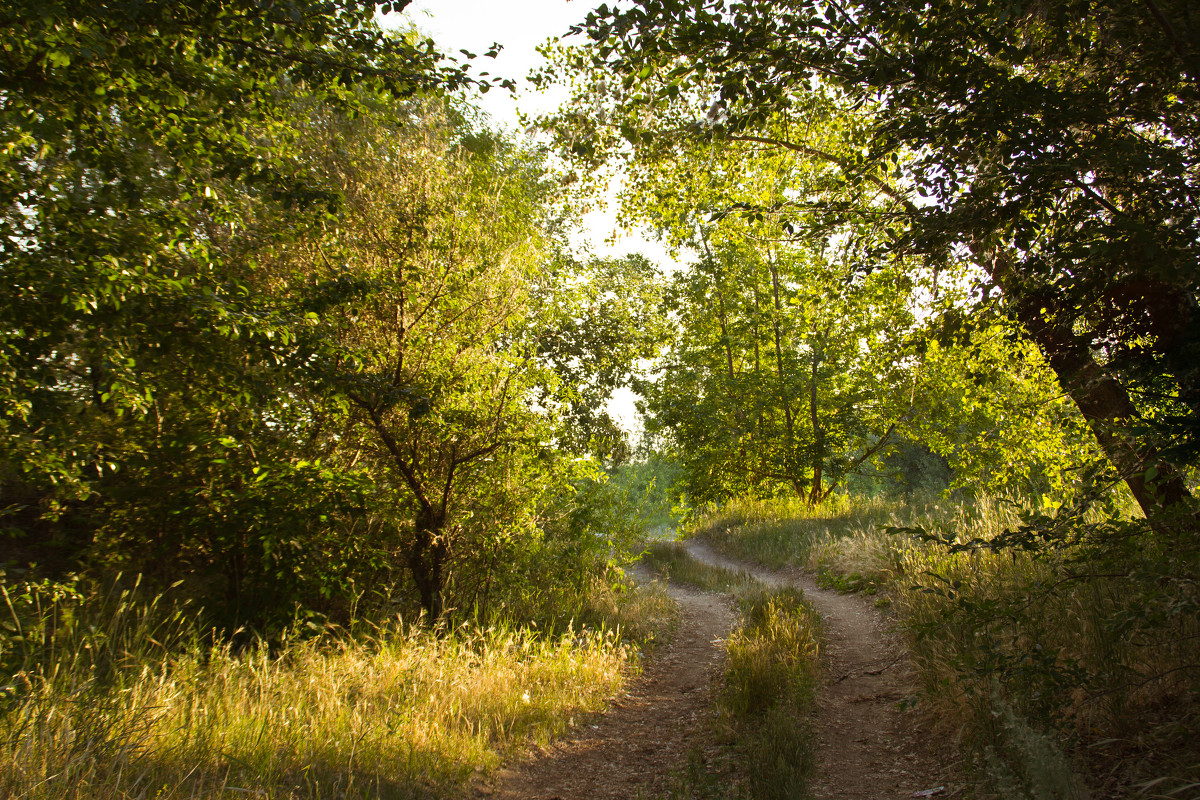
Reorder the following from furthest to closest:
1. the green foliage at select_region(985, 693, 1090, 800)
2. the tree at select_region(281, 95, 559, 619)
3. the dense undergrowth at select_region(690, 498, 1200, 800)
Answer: the tree at select_region(281, 95, 559, 619)
the dense undergrowth at select_region(690, 498, 1200, 800)
the green foliage at select_region(985, 693, 1090, 800)

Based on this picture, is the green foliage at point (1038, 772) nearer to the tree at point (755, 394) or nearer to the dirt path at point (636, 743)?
the dirt path at point (636, 743)

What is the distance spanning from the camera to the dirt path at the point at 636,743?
4.82 m

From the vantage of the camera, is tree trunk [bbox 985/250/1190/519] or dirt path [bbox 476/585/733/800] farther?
dirt path [bbox 476/585/733/800]

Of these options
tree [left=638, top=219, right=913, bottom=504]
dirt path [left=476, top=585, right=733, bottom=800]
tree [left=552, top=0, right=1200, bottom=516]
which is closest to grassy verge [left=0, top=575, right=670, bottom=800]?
dirt path [left=476, top=585, right=733, bottom=800]

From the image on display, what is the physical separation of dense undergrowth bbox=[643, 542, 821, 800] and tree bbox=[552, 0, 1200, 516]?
9.33ft

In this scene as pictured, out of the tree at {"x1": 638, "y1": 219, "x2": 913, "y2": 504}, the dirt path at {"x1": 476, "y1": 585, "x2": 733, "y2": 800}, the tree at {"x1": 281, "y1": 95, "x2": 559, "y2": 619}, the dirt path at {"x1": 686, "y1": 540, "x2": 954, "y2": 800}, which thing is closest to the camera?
the dirt path at {"x1": 686, "y1": 540, "x2": 954, "y2": 800}

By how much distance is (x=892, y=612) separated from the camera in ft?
27.7

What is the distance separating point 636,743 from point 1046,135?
5.36m

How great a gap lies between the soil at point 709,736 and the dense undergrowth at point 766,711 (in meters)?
0.17

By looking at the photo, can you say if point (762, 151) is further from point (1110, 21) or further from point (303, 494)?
point (303, 494)

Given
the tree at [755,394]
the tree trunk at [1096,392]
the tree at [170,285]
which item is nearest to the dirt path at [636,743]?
the tree at [170,285]

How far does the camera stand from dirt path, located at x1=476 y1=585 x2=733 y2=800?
4816 mm

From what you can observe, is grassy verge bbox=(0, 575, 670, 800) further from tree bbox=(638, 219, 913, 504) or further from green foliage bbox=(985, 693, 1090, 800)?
tree bbox=(638, 219, 913, 504)

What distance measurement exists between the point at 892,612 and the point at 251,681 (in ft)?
23.9
